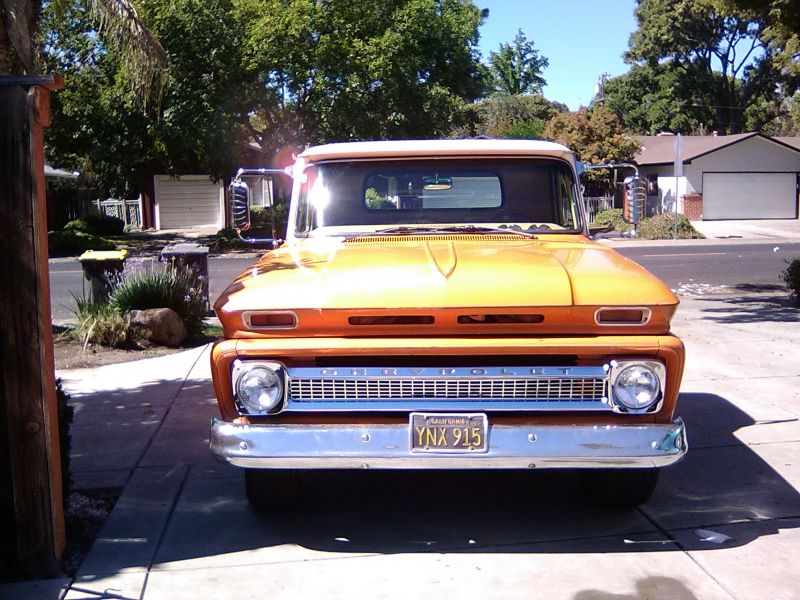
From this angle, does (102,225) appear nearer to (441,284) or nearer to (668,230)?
(668,230)

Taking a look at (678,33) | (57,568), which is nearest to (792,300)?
(57,568)

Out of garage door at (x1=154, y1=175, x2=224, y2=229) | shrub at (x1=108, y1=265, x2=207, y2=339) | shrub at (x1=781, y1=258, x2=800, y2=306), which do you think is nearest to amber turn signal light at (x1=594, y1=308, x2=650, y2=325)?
shrub at (x1=108, y1=265, x2=207, y2=339)

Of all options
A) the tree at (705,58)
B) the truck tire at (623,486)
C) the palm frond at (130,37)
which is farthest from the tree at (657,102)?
the truck tire at (623,486)

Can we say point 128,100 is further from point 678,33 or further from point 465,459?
point 678,33

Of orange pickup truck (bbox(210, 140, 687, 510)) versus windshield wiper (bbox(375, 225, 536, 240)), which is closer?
orange pickup truck (bbox(210, 140, 687, 510))

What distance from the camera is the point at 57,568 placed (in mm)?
4430

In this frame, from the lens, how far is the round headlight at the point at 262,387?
4.34 m

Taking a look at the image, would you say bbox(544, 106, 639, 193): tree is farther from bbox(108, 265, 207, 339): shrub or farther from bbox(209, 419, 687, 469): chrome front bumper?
bbox(209, 419, 687, 469): chrome front bumper

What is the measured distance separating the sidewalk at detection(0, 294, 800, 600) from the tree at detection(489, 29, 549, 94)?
73.4m

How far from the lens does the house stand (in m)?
41.4

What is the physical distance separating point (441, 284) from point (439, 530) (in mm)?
1446

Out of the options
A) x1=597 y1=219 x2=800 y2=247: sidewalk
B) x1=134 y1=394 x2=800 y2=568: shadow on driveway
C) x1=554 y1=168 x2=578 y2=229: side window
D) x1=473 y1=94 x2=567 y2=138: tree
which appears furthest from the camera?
x1=473 y1=94 x2=567 y2=138: tree

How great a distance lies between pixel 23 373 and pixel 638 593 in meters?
2.96

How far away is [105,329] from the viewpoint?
33.8 ft
